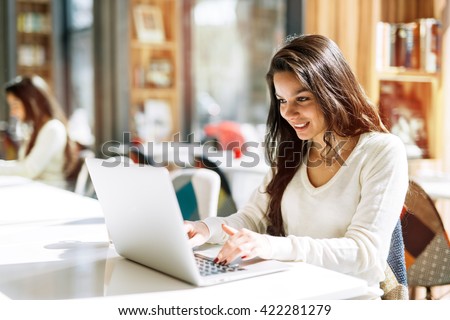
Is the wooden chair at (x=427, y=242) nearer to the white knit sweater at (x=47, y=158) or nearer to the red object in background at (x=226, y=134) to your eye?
the white knit sweater at (x=47, y=158)

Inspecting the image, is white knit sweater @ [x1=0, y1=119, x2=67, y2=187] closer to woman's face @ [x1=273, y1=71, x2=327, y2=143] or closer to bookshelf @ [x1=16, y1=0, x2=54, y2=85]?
woman's face @ [x1=273, y1=71, x2=327, y2=143]

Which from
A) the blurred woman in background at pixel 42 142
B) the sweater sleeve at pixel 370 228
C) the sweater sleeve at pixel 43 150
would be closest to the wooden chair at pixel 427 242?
the sweater sleeve at pixel 370 228

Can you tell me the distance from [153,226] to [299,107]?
0.56 metres

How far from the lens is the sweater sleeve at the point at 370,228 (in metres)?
1.35

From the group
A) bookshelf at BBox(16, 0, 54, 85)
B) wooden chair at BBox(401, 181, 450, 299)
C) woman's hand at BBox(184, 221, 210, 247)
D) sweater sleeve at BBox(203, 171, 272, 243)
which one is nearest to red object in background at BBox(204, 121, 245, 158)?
bookshelf at BBox(16, 0, 54, 85)

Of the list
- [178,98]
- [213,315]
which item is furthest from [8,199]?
[178,98]

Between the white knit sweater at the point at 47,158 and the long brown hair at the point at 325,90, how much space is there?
2.35m

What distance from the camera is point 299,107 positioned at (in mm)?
1571

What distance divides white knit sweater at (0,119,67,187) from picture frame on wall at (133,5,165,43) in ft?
6.56

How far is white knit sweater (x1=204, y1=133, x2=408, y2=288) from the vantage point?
137 centimetres

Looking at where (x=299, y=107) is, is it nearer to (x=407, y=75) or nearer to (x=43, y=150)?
(x=407, y=75)

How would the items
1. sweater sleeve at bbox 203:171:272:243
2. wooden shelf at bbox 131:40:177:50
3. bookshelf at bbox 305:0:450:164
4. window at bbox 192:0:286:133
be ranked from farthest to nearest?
window at bbox 192:0:286:133
wooden shelf at bbox 131:40:177:50
bookshelf at bbox 305:0:450:164
sweater sleeve at bbox 203:171:272:243

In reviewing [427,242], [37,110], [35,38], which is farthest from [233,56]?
[427,242]

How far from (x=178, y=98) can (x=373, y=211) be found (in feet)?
14.6
